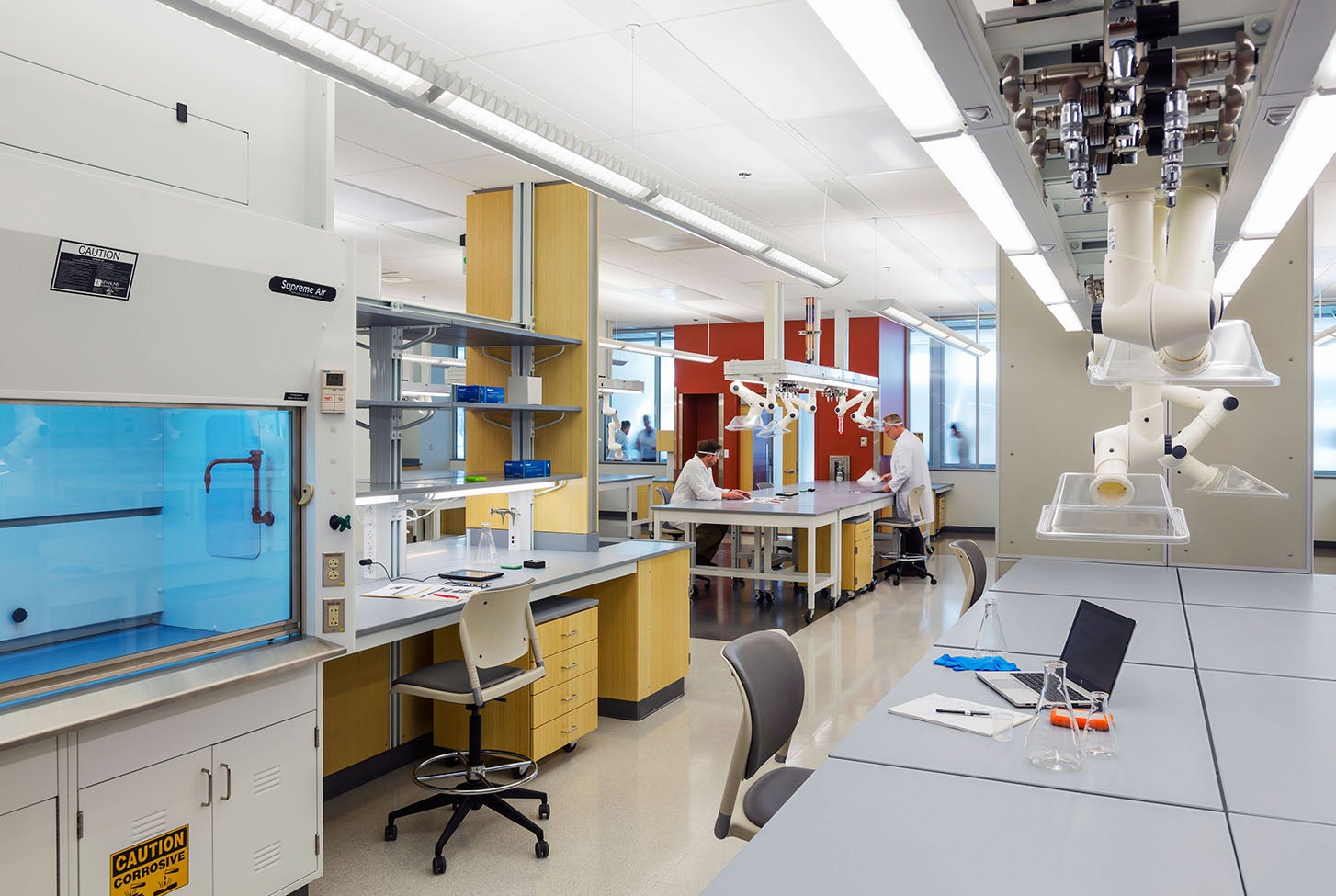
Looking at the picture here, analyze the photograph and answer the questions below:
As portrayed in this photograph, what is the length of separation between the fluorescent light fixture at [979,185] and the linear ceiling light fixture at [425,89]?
54.5 inches

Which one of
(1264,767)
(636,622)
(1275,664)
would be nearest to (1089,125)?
(1264,767)

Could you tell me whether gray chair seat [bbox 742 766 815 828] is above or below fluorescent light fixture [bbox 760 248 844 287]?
below

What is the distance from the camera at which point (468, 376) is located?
5.01 metres

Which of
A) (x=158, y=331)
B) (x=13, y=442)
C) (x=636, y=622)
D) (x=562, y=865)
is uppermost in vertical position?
(x=158, y=331)

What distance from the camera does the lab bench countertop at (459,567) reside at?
128 inches

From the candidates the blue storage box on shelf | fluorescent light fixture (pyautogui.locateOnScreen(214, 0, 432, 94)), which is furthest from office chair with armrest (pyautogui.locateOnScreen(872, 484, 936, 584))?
fluorescent light fixture (pyautogui.locateOnScreen(214, 0, 432, 94))

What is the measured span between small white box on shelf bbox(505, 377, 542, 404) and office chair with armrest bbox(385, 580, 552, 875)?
4.91ft

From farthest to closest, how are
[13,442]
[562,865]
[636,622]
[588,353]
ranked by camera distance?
1. [588,353]
2. [636,622]
3. [562,865]
4. [13,442]

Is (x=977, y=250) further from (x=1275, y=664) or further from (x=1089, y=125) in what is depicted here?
(x=1089, y=125)

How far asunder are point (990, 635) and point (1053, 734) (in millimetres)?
1066

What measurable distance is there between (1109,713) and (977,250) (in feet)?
20.7

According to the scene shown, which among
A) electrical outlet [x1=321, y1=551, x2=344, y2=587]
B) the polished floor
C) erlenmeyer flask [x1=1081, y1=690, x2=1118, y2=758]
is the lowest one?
the polished floor

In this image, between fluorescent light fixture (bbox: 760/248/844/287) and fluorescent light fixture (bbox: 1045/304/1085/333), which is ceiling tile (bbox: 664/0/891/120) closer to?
fluorescent light fixture (bbox: 760/248/844/287)

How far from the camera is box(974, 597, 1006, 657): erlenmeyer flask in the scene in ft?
9.82
